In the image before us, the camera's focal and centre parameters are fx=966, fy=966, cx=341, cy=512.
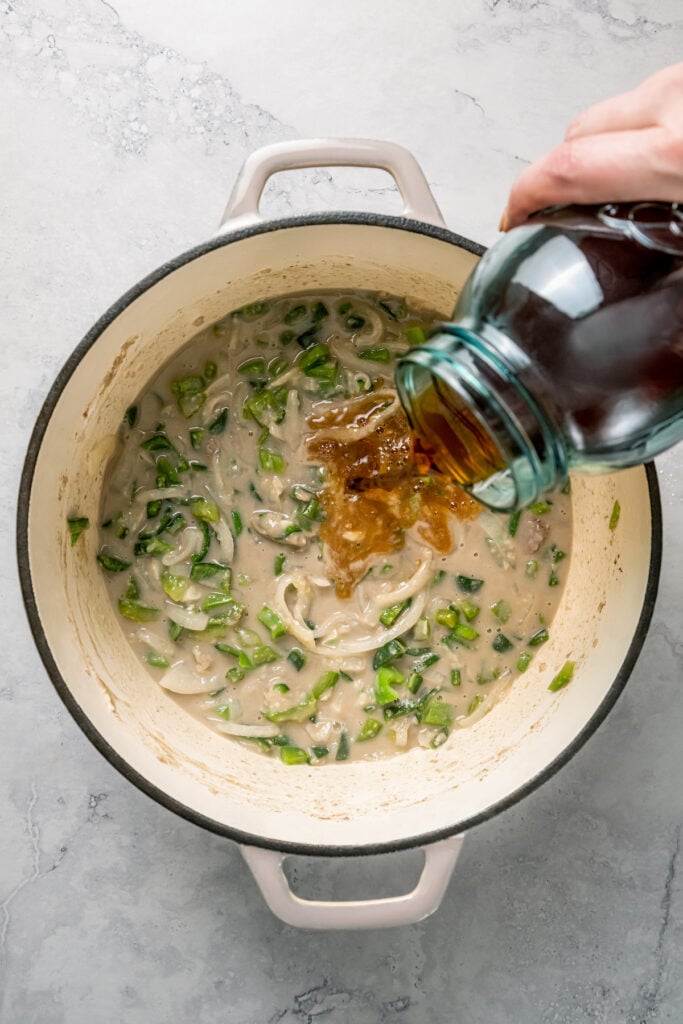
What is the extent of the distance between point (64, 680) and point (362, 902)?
0.76 meters

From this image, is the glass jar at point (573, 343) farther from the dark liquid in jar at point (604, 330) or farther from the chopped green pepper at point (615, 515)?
the chopped green pepper at point (615, 515)

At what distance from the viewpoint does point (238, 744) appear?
2.31 metres

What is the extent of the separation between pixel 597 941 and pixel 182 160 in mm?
2107

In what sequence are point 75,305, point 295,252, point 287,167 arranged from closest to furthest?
point 287,167 → point 295,252 → point 75,305

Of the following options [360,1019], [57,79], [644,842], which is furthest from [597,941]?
[57,79]

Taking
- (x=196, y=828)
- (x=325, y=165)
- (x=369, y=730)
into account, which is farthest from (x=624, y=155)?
(x=196, y=828)

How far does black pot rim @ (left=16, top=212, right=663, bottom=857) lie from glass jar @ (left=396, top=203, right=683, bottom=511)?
0.35 metres

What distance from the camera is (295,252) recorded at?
2141 millimetres

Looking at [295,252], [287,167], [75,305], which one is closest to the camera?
[287,167]

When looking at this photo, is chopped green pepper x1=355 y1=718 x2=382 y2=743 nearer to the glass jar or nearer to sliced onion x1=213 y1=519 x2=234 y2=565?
sliced onion x1=213 y1=519 x2=234 y2=565

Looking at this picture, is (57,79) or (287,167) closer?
(287,167)

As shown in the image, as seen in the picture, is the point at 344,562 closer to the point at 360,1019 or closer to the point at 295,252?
the point at 295,252

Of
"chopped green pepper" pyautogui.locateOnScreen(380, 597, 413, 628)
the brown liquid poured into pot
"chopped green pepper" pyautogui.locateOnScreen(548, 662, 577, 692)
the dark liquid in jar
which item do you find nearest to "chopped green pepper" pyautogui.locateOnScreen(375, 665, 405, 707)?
"chopped green pepper" pyautogui.locateOnScreen(380, 597, 413, 628)

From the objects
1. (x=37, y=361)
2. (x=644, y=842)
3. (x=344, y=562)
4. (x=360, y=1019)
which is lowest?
(x=360, y=1019)
